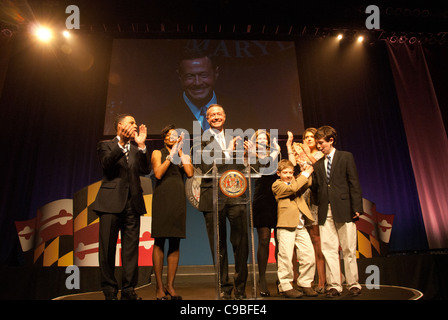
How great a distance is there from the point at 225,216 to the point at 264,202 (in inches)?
28.1

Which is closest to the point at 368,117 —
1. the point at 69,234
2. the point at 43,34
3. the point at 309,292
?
the point at 309,292

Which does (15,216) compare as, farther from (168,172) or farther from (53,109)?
(168,172)

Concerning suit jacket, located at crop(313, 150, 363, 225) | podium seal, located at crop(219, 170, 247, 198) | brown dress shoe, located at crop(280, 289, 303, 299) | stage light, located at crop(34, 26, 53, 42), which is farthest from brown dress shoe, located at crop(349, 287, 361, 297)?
stage light, located at crop(34, 26, 53, 42)

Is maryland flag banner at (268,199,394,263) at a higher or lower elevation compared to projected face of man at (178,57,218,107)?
lower

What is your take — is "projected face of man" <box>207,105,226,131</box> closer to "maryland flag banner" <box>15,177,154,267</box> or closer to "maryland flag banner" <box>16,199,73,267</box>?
"maryland flag banner" <box>15,177,154,267</box>

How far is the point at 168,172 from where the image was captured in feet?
8.92

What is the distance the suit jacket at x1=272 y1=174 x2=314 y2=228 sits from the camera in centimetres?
280

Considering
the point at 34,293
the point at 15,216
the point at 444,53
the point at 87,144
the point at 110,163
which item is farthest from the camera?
the point at 444,53

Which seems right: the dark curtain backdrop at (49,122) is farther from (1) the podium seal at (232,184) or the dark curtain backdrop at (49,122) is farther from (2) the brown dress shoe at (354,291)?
(2) the brown dress shoe at (354,291)

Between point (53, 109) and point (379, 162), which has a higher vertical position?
point (53, 109)

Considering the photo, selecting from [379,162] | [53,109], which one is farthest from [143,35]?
[379,162]

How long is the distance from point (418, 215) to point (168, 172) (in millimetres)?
5139

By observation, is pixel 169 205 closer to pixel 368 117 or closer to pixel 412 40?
pixel 368 117

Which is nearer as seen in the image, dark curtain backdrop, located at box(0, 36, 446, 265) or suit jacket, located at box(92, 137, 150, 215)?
suit jacket, located at box(92, 137, 150, 215)
